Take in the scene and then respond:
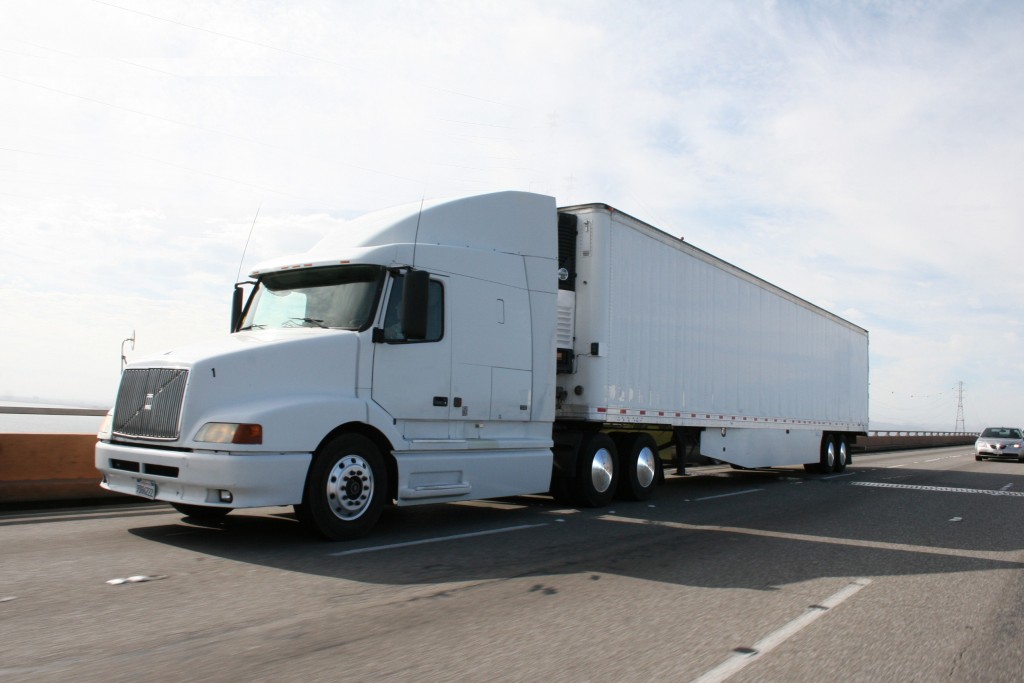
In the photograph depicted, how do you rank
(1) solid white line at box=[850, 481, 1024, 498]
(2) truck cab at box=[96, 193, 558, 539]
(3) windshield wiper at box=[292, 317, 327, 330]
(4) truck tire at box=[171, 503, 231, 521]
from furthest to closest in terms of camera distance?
(1) solid white line at box=[850, 481, 1024, 498], (4) truck tire at box=[171, 503, 231, 521], (3) windshield wiper at box=[292, 317, 327, 330], (2) truck cab at box=[96, 193, 558, 539]

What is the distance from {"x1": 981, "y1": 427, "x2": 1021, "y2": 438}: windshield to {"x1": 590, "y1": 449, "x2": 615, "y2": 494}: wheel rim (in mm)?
28983

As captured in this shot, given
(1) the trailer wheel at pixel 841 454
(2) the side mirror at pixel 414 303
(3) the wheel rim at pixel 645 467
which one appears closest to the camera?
(2) the side mirror at pixel 414 303

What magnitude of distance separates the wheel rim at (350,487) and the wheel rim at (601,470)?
4.21 m

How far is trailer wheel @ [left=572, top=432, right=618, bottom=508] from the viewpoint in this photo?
1099 cm

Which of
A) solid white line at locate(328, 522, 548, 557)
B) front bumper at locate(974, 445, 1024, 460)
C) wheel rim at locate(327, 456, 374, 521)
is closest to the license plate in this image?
wheel rim at locate(327, 456, 374, 521)

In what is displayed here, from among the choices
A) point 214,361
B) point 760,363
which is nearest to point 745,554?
point 214,361

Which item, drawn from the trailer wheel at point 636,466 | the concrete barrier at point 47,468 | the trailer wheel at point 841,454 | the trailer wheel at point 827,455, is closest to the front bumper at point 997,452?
the trailer wheel at point 841,454

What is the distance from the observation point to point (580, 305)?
11.4 m

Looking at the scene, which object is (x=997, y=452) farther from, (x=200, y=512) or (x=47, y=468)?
(x=47, y=468)

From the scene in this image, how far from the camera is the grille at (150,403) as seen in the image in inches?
279

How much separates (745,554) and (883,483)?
36.8 ft

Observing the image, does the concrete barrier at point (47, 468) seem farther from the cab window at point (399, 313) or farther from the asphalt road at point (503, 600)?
the cab window at point (399, 313)

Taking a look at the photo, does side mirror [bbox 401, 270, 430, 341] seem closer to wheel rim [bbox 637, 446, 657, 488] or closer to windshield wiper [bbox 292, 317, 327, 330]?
windshield wiper [bbox 292, 317, 327, 330]

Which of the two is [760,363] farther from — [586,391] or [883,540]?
[883,540]
